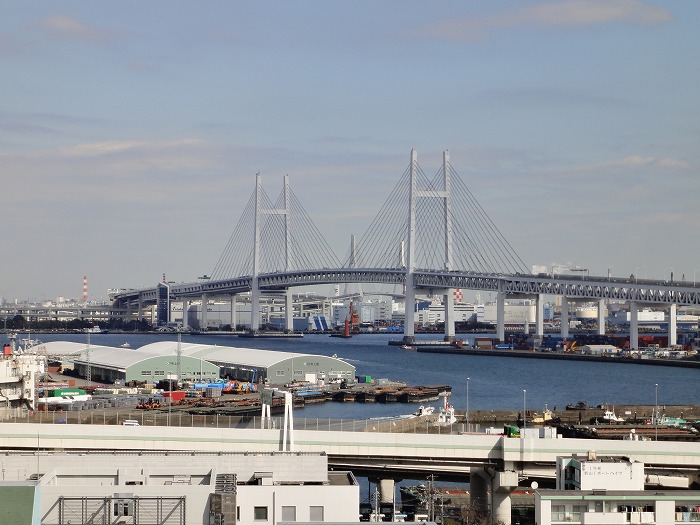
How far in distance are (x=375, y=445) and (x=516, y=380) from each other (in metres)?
22.3

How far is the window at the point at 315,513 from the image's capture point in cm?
744

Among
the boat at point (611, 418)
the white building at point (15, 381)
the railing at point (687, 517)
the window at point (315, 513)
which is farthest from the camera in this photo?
the boat at point (611, 418)

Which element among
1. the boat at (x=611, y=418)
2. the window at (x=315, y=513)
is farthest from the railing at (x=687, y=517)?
the boat at (x=611, y=418)

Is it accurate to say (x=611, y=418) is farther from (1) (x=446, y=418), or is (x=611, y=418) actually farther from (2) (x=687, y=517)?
(2) (x=687, y=517)

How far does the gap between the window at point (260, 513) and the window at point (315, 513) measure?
11.3 inches

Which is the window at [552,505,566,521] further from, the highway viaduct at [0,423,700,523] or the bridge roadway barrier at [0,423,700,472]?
the bridge roadway barrier at [0,423,700,472]

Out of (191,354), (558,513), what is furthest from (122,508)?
(191,354)

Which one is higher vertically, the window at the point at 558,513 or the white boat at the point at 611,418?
the window at the point at 558,513

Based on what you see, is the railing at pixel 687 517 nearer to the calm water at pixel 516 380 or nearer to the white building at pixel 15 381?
the white building at pixel 15 381

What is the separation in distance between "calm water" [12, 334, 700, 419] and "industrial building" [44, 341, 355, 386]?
219 cm

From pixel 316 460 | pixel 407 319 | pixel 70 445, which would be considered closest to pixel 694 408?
pixel 70 445

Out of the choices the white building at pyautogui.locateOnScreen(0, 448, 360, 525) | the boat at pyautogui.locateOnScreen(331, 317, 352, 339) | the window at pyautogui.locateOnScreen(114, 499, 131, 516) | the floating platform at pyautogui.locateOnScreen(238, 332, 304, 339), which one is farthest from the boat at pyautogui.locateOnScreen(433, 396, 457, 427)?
the boat at pyautogui.locateOnScreen(331, 317, 352, 339)

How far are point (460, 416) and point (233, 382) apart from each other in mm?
8563

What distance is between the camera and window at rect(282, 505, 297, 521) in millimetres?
7441
